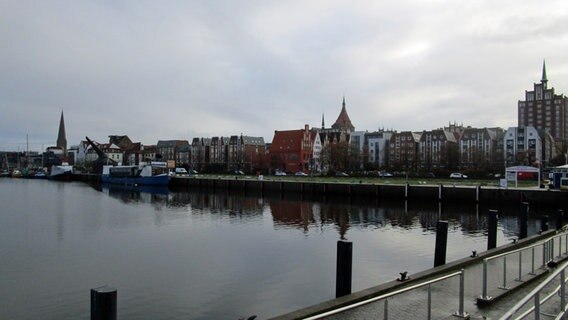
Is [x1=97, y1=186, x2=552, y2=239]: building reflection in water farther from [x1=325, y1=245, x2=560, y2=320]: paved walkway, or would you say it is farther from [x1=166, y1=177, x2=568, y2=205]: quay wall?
[x1=325, y1=245, x2=560, y2=320]: paved walkway

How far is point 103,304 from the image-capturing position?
715cm

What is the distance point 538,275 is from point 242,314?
27.5ft

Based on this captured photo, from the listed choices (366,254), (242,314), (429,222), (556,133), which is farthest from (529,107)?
(242,314)

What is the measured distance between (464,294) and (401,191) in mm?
45319

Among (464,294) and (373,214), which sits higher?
(464,294)

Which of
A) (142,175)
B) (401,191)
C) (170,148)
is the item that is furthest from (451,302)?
(170,148)

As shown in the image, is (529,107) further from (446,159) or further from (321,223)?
(321,223)

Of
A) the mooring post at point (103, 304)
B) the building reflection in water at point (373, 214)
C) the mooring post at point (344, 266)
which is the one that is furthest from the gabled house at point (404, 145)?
the mooring post at point (103, 304)

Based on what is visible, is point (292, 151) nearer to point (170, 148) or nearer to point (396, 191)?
point (170, 148)

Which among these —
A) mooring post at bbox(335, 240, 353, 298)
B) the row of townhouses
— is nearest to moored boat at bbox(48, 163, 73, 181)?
the row of townhouses

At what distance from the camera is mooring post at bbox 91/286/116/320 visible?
714 centimetres

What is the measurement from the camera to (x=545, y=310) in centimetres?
828

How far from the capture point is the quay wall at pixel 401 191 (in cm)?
4566

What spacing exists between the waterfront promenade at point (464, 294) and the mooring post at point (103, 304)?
11.9 ft
